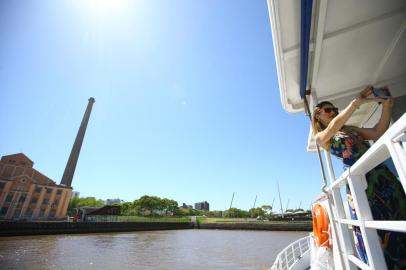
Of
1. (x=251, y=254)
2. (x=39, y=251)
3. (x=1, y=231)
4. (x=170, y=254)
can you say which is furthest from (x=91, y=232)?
(x=251, y=254)

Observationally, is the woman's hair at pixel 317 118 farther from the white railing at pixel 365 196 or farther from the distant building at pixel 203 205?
the distant building at pixel 203 205

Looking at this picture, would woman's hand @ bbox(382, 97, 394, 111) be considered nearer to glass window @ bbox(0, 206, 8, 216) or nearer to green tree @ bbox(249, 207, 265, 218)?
glass window @ bbox(0, 206, 8, 216)

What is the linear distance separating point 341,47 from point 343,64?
0.33m

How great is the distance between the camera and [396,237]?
132 centimetres

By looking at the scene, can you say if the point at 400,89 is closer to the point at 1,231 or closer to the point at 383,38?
the point at 383,38

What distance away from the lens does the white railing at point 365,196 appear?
74cm

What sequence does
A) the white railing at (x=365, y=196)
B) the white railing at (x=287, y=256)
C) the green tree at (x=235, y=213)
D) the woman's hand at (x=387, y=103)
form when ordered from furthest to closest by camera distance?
the green tree at (x=235, y=213), the white railing at (x=287, y=256), the woman's hand at (x=387, y=103), the white railing at (x=365, y=196)

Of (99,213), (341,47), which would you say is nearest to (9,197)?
(99,213)

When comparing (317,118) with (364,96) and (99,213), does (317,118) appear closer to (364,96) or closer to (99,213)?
(364,96)

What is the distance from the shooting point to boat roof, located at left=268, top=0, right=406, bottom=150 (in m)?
1.96

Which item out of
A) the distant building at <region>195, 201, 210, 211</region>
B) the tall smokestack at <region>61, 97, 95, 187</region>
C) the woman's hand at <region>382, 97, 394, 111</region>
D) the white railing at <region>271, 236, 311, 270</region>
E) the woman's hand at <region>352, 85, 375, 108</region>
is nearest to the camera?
the woman's hand at <region>352, 85, 375, 108</region>

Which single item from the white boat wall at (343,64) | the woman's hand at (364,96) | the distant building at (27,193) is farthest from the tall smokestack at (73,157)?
the woman's hand at (364,96)

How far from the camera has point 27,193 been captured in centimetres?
3997

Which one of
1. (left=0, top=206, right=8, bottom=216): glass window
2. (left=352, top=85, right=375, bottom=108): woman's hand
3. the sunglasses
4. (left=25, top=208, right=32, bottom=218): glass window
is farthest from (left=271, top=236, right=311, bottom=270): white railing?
(left=25, top=208, right=32, bottom=218): glass window
